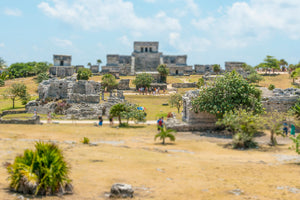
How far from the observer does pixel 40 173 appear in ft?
30.6

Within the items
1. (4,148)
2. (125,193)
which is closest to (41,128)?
(4,148)

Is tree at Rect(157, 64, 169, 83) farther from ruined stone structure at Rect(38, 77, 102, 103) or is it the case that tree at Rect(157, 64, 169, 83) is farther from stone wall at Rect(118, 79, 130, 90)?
ruined stone structure at Rect(38, 77, 102, 103)

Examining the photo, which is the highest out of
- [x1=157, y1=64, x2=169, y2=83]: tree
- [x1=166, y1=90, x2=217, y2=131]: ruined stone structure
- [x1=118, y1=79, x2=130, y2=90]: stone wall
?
[x1=157, y1=64, x2=169, y2=83]: tree

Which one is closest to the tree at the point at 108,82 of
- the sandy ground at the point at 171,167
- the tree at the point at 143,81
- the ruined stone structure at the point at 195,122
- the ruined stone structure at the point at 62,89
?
the tree at the point at 143,81

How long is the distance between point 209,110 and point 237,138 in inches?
200

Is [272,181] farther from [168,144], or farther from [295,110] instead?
[295,110]

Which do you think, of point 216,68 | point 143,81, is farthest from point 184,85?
point 216,68

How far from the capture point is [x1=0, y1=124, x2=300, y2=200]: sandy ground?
413 inches

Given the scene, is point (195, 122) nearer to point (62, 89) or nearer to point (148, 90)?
point (62, 89)

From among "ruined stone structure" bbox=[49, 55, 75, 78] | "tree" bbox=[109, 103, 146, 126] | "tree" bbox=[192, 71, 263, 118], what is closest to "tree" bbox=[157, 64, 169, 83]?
"ruined stone structure" bbox=[49, 55, 75, 78]

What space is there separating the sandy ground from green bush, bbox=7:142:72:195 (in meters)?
0.40

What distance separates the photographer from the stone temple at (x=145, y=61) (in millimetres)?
73188

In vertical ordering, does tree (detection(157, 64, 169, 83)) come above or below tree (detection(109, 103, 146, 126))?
above

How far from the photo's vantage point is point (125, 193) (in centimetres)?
966
